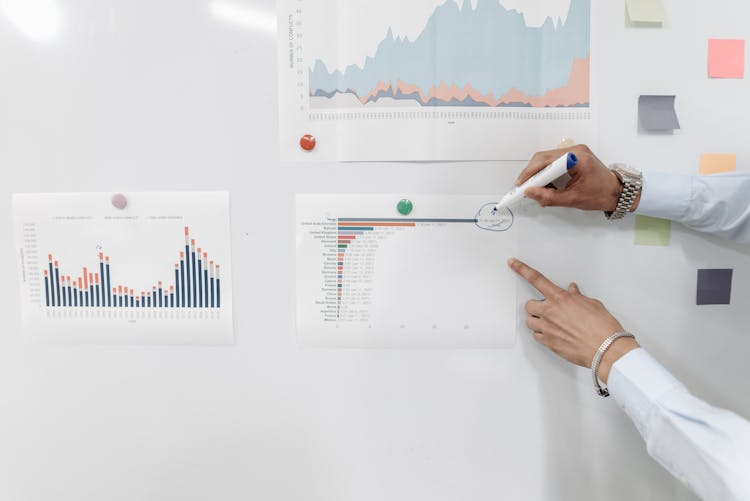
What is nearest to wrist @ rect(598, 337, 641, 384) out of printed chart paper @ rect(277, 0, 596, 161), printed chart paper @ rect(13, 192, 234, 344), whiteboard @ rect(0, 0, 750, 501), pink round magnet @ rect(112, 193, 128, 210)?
whiteboard @ rect(0, 0, 750, 501)

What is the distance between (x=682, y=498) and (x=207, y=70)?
44.3 inches

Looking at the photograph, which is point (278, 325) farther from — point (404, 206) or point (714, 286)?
point (714, 286)

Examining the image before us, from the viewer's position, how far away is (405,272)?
0.77 m

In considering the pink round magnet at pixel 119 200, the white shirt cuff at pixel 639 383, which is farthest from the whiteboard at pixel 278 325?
Answer: the white shirt cuff at pixel 639 383

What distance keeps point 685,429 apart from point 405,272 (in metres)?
0.45

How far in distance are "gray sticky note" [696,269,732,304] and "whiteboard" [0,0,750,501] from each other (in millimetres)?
18

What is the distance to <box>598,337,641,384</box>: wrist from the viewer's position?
0.65 m

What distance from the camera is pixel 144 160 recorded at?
2.52 feet

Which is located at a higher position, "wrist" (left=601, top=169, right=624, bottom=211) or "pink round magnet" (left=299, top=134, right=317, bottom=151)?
"pink round magnet" (left=299, top=134, right=317, bottom=151)

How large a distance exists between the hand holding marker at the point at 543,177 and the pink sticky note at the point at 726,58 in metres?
0.36

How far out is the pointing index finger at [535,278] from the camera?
726mm

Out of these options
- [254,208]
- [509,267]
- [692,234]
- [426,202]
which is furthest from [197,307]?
[692,234]

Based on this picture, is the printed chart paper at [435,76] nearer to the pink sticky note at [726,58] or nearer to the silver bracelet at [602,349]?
the pink sticky note at [726,58]

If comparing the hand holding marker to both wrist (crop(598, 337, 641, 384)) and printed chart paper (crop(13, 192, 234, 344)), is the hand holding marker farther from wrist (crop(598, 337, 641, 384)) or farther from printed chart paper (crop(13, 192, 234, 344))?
printed chart paper (crop(13, 192, 234, 344))
